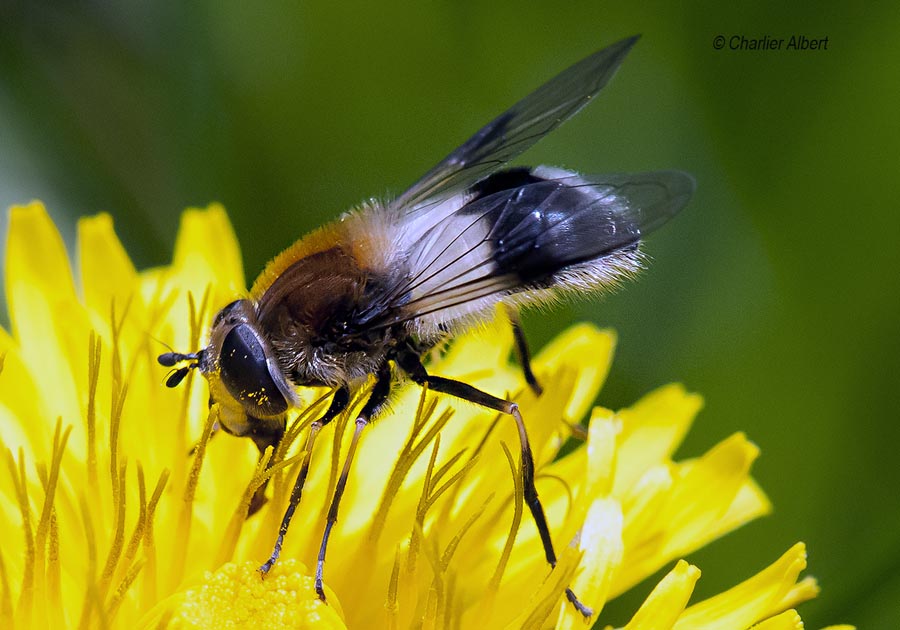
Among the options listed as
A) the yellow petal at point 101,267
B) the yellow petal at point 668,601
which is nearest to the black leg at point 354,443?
the yellow petal at point 668,601

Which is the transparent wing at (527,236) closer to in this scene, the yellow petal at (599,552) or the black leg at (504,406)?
the black leg at (504,406)

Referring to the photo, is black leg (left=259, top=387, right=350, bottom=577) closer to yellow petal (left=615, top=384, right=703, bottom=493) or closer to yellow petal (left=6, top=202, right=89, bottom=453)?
yellow petal (left=6, top=202, right=89, bottom=453)

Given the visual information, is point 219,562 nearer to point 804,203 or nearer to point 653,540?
point 653,540

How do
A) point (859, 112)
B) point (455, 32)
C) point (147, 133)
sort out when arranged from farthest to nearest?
point (147, 133) → point (455, 32) → point (859, 112)

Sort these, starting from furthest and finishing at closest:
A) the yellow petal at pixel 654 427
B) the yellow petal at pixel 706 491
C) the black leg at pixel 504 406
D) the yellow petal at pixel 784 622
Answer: the yellow petal at pixel 654 427
the yellow petal at pixel 706 491
the black leg at pixel 504 406
the yellow petal at pixel 784 622

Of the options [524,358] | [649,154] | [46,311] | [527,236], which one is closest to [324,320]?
[527,236]

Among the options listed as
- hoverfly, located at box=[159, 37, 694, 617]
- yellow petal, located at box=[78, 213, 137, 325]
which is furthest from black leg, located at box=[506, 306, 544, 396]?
yellow petal, located at box=[78, 213, 137, 325]

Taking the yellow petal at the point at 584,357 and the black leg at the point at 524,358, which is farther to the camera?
the yellow petal at the point at 584,357

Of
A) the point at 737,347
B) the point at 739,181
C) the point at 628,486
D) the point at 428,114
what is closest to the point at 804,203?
the point at 739,181
